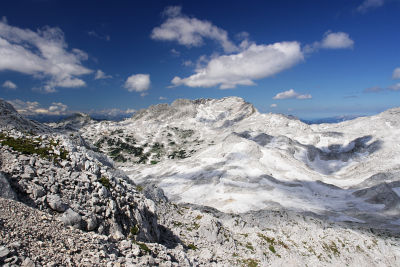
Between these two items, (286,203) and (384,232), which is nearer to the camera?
(384,232)

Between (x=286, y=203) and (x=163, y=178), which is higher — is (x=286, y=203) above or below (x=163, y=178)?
below

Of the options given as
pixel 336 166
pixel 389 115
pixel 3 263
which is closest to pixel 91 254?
pixel 3 263

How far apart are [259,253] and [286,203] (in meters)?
46.4

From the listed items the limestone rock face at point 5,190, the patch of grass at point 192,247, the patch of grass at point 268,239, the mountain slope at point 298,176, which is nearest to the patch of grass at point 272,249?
the patch of grass at point 268,239

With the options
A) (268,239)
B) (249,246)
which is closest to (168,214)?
(249,246)

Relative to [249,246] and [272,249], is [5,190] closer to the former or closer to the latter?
[249,246]

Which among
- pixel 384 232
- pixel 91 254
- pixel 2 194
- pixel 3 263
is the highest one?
pixel 2 194

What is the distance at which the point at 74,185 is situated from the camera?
1672 centimetres

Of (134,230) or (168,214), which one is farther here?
(168,214)

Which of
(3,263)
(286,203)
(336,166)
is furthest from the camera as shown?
(336,166)

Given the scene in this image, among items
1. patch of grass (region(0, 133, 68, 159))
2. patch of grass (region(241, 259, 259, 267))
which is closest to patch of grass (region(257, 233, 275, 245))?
patch of grass (region(241, 259, 259, 267))

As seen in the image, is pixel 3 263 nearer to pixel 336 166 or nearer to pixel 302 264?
pixel 302 264

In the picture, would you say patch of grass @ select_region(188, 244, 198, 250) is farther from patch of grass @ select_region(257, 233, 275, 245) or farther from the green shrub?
patch of grass @ select_region(257, 233, 275, 245)

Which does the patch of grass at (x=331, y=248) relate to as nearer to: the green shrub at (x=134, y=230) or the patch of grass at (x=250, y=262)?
the patch of grass at (x=250, y=262)
